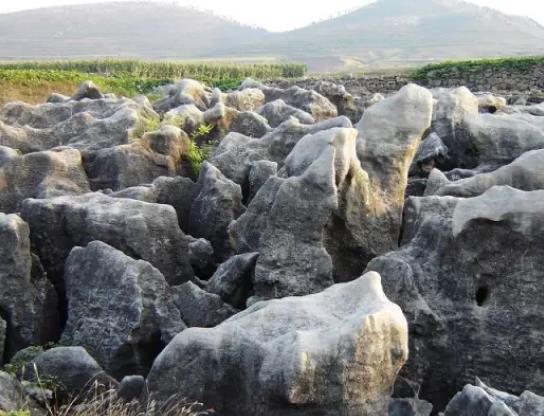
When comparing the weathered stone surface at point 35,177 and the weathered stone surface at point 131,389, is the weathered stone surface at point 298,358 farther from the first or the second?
the weathered stone surface at point 35,177

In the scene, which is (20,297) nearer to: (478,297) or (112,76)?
(478,297)

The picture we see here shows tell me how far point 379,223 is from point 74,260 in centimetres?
346

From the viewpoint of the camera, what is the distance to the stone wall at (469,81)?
3197 centimetres

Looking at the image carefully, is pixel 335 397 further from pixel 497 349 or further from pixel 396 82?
pixel 396 82

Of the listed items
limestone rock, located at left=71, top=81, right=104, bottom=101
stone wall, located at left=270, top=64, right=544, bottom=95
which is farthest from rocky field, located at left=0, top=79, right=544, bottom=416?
stone wall, located at left=270, top=64, right=544, bottom=95

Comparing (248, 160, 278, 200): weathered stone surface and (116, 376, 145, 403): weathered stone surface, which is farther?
(248, 160, 278, 200): weathered stone surface

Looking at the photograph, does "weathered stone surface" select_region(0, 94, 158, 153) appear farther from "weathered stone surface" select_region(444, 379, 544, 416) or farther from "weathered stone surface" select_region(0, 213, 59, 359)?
"weathered stone surface" select_region(444, 379, 544, 416)

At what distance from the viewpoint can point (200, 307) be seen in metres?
8.16

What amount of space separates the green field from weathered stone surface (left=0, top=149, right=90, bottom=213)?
62.3ft

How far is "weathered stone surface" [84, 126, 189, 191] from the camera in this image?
1236 centimetres

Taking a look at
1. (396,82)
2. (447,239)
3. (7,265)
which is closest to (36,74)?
(396,82)

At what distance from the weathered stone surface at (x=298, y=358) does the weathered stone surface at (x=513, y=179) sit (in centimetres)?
304

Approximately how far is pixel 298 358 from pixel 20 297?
413 cm

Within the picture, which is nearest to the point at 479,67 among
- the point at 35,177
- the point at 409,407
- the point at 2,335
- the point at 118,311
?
the point at 35,177
